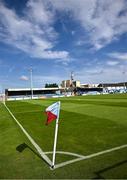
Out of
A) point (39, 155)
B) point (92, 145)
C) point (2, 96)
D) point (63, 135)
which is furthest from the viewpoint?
point (2, 96)

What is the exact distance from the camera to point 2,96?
8781 cm

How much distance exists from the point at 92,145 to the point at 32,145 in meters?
2.72

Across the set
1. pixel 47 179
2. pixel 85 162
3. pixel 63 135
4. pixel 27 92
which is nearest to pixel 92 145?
pixel 85 162

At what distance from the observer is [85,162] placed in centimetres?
673

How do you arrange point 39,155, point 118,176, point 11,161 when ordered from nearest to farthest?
point 118,176, point 11,161, point 39,155

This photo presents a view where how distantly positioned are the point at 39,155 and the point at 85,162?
198 cm

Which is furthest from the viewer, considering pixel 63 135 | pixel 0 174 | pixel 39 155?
pixel 63 135

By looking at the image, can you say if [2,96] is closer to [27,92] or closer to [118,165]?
[27,92]

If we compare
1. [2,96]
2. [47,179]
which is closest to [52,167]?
[47,179]

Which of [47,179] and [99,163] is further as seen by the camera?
[99,163]

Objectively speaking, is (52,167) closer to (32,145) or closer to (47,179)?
(47,179)

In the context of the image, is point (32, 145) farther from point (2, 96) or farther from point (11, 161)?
point (2, 96)

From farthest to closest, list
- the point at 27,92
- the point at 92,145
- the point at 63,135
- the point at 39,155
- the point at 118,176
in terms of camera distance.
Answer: the point at 27,92 → the point at 63,135 → the point at 92,145 → the point at 39,155 → the point at 118,176

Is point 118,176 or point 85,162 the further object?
point 85,162
